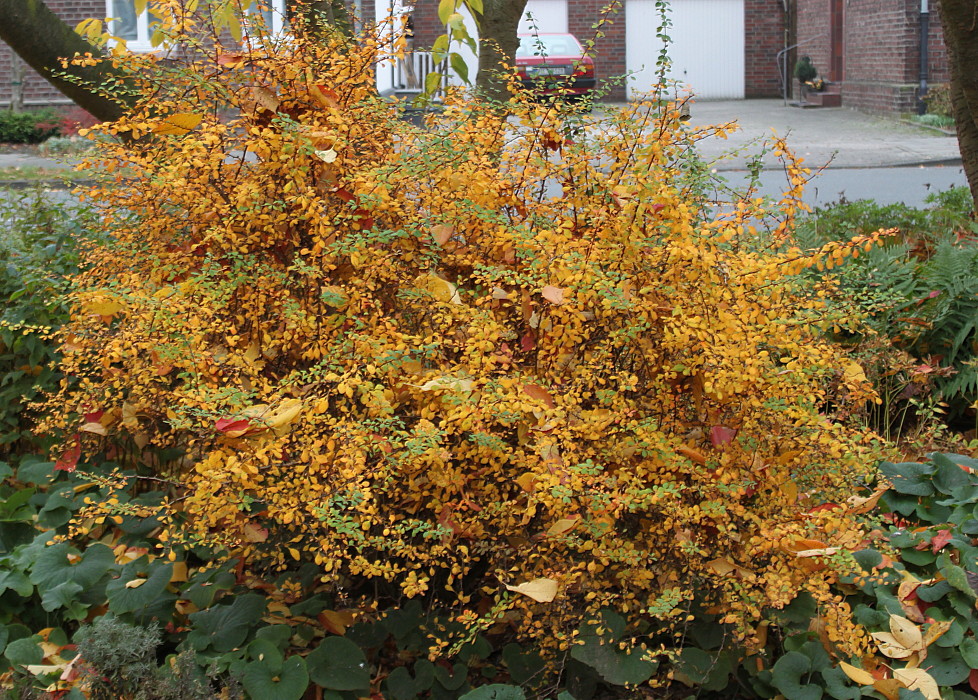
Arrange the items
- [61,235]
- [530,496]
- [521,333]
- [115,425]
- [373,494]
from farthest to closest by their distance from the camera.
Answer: [61,235]
[115,425]
[521,333]
[373,494]
[530,496]

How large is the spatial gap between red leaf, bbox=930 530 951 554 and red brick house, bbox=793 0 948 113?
17113 millimetres

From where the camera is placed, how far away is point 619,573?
100 inches

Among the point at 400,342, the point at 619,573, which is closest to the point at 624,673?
the point at 619,573

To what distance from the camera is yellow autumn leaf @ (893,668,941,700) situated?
8.67ft

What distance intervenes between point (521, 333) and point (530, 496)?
1.94 feet

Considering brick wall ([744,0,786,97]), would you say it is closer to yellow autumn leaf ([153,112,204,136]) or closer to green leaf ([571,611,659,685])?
yellow autumn leaf ([153,112,204,136])

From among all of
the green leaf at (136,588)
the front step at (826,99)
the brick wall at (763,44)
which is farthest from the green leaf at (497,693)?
the brick wall at (763,44)

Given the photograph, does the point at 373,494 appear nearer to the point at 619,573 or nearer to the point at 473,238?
the point at 619,573

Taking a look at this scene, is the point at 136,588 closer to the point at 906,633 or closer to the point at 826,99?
the point at 906,633

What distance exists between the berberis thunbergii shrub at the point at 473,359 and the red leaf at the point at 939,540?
1.38 ft

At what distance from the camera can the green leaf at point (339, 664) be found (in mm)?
2625

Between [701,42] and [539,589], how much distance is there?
27.7 meters

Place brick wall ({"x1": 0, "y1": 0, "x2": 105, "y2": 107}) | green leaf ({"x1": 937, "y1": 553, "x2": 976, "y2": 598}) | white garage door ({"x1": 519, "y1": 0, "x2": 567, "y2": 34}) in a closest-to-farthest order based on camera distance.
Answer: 1. green leaf ({"x1": 937, "y1": 553, "x2": 976, "y2": 598})
2. brick wall ({"x1": 0, "y1": 0, "x2": 105, "y2": 107})
3. white garage door ({"x1": 519, "y1": 0, "x2": 567, "y2": 34})

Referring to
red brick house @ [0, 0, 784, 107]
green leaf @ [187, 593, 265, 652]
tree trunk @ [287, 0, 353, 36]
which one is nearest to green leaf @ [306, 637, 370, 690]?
green leaf @ [187, 593, 265, 652]
